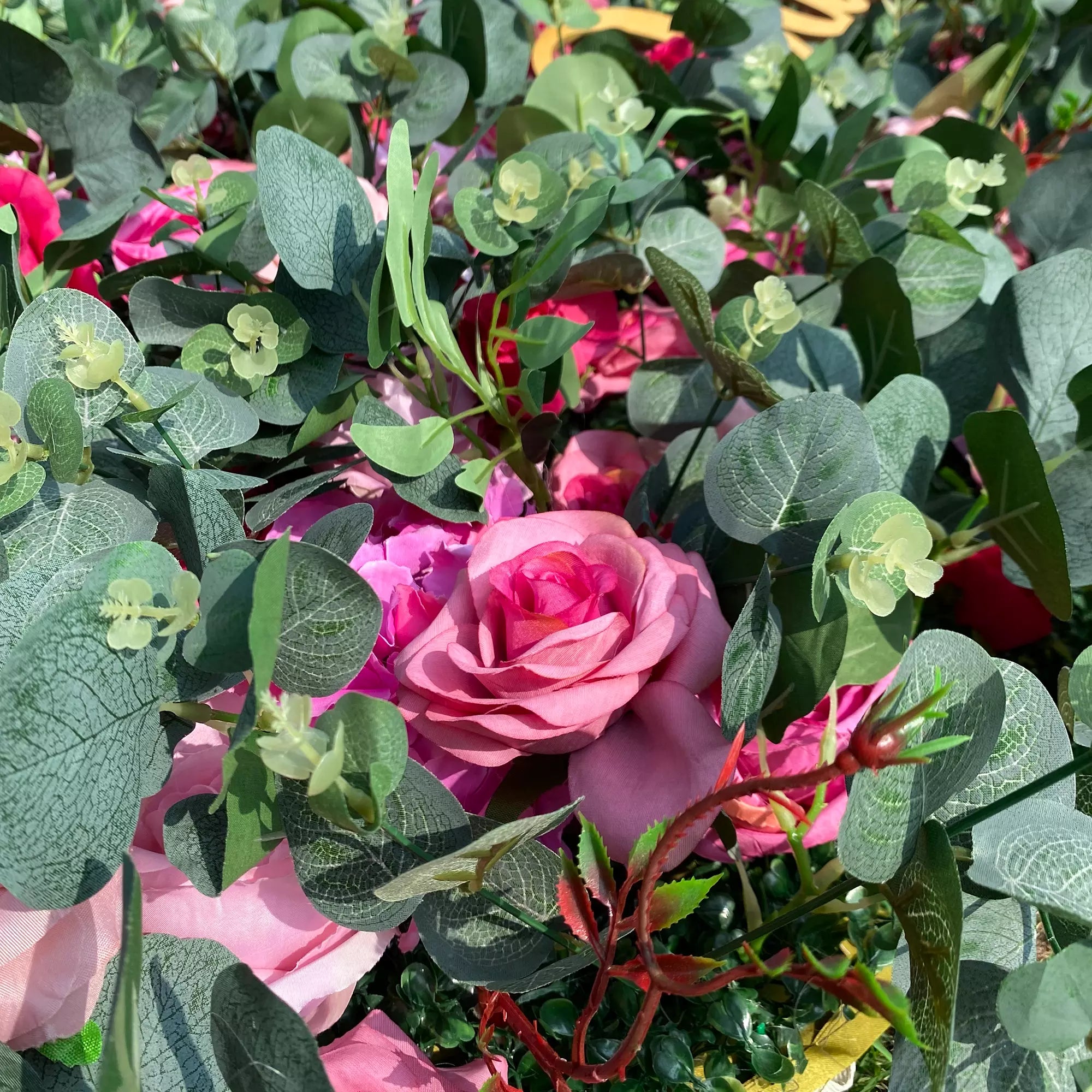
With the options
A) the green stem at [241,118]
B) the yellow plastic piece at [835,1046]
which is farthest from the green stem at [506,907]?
the green stem at [241,118]

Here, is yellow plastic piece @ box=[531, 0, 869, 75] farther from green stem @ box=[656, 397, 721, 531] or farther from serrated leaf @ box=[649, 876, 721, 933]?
serrated leaf @ box=[649, 876, 721, 933]

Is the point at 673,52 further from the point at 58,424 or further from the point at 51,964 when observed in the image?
the point at 51,964

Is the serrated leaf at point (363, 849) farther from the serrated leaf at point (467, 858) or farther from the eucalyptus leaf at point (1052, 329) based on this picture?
the eucalyptus leaf at point (1052, 329)

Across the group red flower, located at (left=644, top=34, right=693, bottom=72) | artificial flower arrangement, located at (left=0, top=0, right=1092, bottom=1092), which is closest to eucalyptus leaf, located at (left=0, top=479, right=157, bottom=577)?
artificial flower arrangement, located at (left=0, top=0, right=1092, bottom=1092)

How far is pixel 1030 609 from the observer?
0.44m

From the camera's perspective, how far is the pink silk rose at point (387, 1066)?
0.97 ft

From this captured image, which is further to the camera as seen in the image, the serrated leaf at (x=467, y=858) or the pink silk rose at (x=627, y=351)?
the pink silk rose at (x=627, y=351)

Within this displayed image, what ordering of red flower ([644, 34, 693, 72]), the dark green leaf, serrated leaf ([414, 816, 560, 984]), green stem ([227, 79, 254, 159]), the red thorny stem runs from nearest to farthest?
1. the red thorny stem
2. serrated leaf ([414, 816, 560, 984])
3. the dark green leaf
4. green stem ([227, 79, 254, 159])
5. red flower ([644, 34, 693, 72])

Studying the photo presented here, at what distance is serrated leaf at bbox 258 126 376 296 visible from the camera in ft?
1.08

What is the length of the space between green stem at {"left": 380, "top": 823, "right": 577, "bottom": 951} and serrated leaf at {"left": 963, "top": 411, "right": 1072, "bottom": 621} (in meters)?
0.21

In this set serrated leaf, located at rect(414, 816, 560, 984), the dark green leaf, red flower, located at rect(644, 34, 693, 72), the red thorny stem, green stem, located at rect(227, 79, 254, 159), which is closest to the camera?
the red thorny stem

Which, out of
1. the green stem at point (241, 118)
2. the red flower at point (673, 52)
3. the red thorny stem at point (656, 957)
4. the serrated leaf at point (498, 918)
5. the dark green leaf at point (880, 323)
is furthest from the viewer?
the red flower at point (673, 52)

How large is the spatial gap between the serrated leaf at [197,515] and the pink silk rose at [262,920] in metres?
0.07

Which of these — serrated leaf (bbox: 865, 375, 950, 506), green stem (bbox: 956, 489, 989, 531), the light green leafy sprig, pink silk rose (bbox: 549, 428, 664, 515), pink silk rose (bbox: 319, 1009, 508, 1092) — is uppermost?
serrated leaf (bbox: 865, 375, 950, 506)
